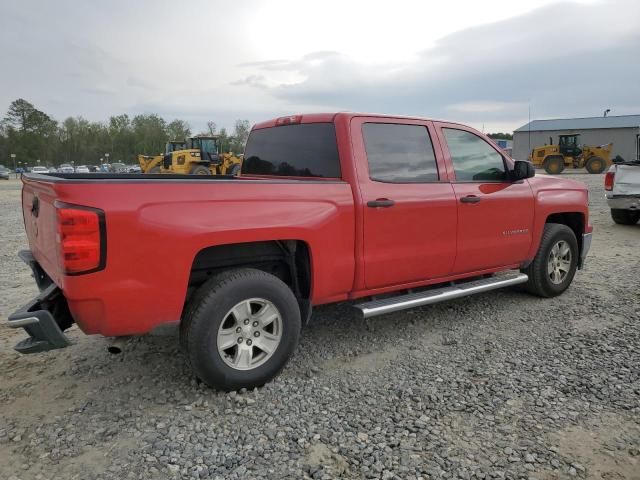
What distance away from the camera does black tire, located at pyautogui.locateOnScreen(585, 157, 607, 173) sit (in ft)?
103

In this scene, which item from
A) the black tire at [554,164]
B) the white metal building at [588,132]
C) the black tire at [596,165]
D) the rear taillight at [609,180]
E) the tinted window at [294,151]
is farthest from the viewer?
the white metal building at [588,132]

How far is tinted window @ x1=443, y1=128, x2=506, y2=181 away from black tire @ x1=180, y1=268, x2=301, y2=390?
212 cm

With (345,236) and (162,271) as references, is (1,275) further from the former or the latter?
(345,236)

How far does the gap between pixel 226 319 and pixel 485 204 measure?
2.64m

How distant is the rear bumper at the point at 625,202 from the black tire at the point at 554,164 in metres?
22.9

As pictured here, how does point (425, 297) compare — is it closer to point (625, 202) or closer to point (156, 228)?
point (156, 228)

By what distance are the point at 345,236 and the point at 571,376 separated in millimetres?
1913

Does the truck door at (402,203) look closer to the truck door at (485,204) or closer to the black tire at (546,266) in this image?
the truck door at (485,204)

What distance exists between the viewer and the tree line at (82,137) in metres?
72.1

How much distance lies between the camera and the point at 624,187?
9.99 metres

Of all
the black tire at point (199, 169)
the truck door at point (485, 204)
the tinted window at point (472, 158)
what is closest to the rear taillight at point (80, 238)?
the truck door at point (485, 204)

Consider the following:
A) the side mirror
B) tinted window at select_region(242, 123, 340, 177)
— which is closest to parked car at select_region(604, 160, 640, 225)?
the side mirror

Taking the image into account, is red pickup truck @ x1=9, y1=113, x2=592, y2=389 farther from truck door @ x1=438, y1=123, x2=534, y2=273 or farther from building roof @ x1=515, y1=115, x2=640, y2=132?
building roof @ x1=515, y1=115, x2=640, y2=132

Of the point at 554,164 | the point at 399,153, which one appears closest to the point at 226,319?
the point at 399,153
